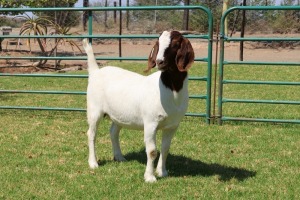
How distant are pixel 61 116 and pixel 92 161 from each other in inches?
134

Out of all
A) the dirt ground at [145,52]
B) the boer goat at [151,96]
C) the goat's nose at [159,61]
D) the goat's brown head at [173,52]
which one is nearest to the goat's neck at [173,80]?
the boer goat at [151,96]

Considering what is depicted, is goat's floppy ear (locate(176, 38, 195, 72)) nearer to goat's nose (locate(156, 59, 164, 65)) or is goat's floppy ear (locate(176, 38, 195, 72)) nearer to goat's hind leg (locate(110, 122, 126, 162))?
goat's nose (locate(156, 59, 164, 65))

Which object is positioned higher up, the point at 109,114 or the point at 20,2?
the point at 20,2

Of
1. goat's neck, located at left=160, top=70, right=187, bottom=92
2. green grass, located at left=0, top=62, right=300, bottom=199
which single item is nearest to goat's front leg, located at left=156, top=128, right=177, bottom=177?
green grass, located at left=0, top=62, right=300, bottom=199

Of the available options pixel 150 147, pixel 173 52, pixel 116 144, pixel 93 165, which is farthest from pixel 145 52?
pixel 173 52

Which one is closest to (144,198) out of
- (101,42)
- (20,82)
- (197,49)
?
(20,82)

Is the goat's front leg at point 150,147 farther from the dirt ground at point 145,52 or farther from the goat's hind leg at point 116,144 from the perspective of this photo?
the dirt ground at point 145,52

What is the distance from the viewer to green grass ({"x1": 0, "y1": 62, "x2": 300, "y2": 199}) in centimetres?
473

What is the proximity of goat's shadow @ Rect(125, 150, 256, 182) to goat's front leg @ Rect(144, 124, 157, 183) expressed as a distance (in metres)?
0.40

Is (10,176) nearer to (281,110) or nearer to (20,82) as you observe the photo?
(281,110)

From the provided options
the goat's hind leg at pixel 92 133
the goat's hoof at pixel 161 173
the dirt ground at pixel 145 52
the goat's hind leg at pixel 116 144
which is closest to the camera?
the goat's hoof at pixel 161 173

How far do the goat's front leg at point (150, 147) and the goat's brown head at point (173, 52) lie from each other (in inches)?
27.5

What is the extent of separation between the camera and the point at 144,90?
5.02 m

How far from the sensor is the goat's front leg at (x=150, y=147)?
4.89 meters
